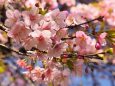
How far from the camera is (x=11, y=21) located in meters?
2.07

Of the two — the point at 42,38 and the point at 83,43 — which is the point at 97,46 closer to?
the point at 83,43

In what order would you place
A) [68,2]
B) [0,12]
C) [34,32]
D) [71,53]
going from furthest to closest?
[68,2]
[0,12]
[71,53]
[34,32]

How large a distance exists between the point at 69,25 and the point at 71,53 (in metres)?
0.17

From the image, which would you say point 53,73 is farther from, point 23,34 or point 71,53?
point 23,34

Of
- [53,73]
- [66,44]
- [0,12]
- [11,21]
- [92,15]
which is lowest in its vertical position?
[53,73]

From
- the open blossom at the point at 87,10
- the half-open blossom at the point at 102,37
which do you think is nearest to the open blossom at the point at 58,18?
the half-open blossom at the point at 102,37

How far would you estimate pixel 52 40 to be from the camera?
2.04 m

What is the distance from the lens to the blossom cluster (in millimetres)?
2021

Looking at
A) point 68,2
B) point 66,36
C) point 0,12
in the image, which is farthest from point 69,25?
point 68,2

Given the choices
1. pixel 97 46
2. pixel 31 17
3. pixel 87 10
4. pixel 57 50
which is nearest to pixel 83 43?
pixel 97 46

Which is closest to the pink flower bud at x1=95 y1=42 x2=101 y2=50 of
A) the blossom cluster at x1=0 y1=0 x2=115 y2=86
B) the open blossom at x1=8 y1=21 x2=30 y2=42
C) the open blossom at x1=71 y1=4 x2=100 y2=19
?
the blossom cluster at x1=0 y1=0 x2=115 y2=86

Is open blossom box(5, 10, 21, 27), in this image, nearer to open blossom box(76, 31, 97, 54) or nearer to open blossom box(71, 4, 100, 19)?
open blossom box(76, 31, 97, 54)

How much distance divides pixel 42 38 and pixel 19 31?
132mm

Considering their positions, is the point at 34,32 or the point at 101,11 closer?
A: the point at 34,32
